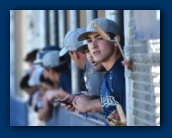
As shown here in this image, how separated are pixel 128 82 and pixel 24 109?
4.23 metres

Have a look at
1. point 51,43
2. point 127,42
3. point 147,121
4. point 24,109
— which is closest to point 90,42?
point 127,42

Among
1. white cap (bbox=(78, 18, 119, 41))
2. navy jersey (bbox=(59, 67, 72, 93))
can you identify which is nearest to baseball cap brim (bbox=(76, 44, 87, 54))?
white cap (bbox=(78, 18, 119, 41))

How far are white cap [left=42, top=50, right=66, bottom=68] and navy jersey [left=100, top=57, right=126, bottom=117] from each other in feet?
4.01

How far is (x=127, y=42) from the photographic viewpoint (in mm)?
4551

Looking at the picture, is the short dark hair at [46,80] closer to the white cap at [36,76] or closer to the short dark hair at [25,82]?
the white cap at [36,76]

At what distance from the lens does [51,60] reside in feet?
19.8

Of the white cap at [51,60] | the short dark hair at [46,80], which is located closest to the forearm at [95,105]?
the white cap at [51,60]

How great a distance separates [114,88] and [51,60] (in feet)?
5.03

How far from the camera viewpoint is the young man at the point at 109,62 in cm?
A: 455

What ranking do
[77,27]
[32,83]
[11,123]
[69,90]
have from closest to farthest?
[11,123] < [77,27] < [69,90] < [32,83]

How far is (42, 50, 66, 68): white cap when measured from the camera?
5852mm

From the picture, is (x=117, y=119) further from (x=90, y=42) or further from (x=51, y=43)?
(x=51, y=43)

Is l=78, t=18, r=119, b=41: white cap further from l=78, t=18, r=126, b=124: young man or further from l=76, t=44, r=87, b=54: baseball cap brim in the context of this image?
l=76, t=44, r=87, b=54: baseball cap brim

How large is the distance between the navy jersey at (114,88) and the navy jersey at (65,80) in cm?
107
